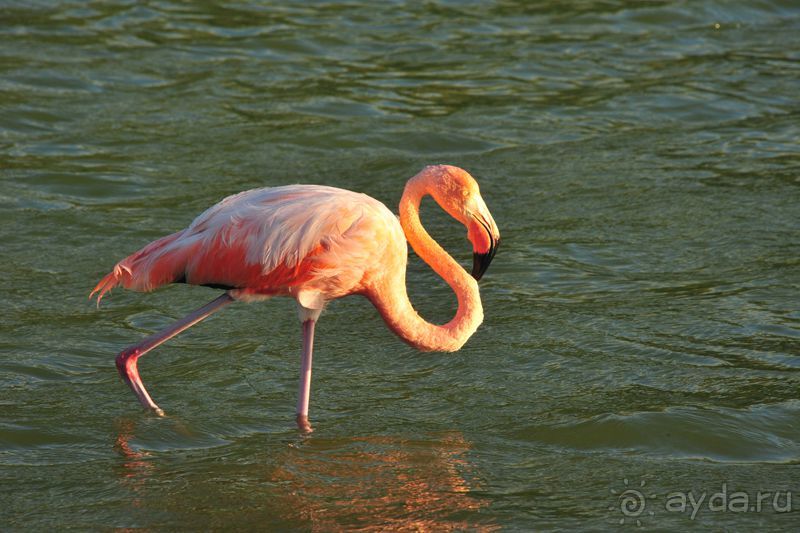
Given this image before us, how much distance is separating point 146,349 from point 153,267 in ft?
1.29

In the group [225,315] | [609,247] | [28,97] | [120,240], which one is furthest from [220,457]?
[28,97]

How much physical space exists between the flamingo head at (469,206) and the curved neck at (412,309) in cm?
11

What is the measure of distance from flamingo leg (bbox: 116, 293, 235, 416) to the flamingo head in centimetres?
106

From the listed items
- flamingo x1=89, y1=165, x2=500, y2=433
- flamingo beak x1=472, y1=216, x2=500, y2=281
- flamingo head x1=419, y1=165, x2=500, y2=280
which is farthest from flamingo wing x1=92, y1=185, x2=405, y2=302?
flamingo beak x1=472, y1=216, x2=500, y2=281

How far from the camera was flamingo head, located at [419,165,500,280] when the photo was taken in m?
5.34

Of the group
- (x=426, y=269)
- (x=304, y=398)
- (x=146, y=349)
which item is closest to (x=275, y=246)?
(x=304, y=398)

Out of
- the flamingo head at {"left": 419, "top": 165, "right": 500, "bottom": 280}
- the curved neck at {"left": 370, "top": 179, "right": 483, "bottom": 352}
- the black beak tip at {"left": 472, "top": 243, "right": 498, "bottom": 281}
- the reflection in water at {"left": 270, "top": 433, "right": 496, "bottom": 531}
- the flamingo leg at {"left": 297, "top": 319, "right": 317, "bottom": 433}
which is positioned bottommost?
the reflection in water at {"left": 270, "top": 433, "right": 496, "bottom": 531}

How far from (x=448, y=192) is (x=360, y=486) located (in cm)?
128

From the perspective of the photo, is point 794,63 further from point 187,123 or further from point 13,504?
point 13,504

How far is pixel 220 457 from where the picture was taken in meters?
5.23

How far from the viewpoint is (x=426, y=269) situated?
7.65m

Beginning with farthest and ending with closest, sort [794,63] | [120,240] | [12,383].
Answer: [794,63] < [120,240] < [12,383]

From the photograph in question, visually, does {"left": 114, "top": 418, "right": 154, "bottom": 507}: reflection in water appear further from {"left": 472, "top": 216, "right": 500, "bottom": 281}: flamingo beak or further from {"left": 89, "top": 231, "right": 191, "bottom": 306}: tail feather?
{"left": 472, "top": 216, "right": 500, "bottom": 281}: flamingo beak

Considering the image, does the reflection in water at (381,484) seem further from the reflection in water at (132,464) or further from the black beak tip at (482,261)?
the black beak tip at (482,261)
